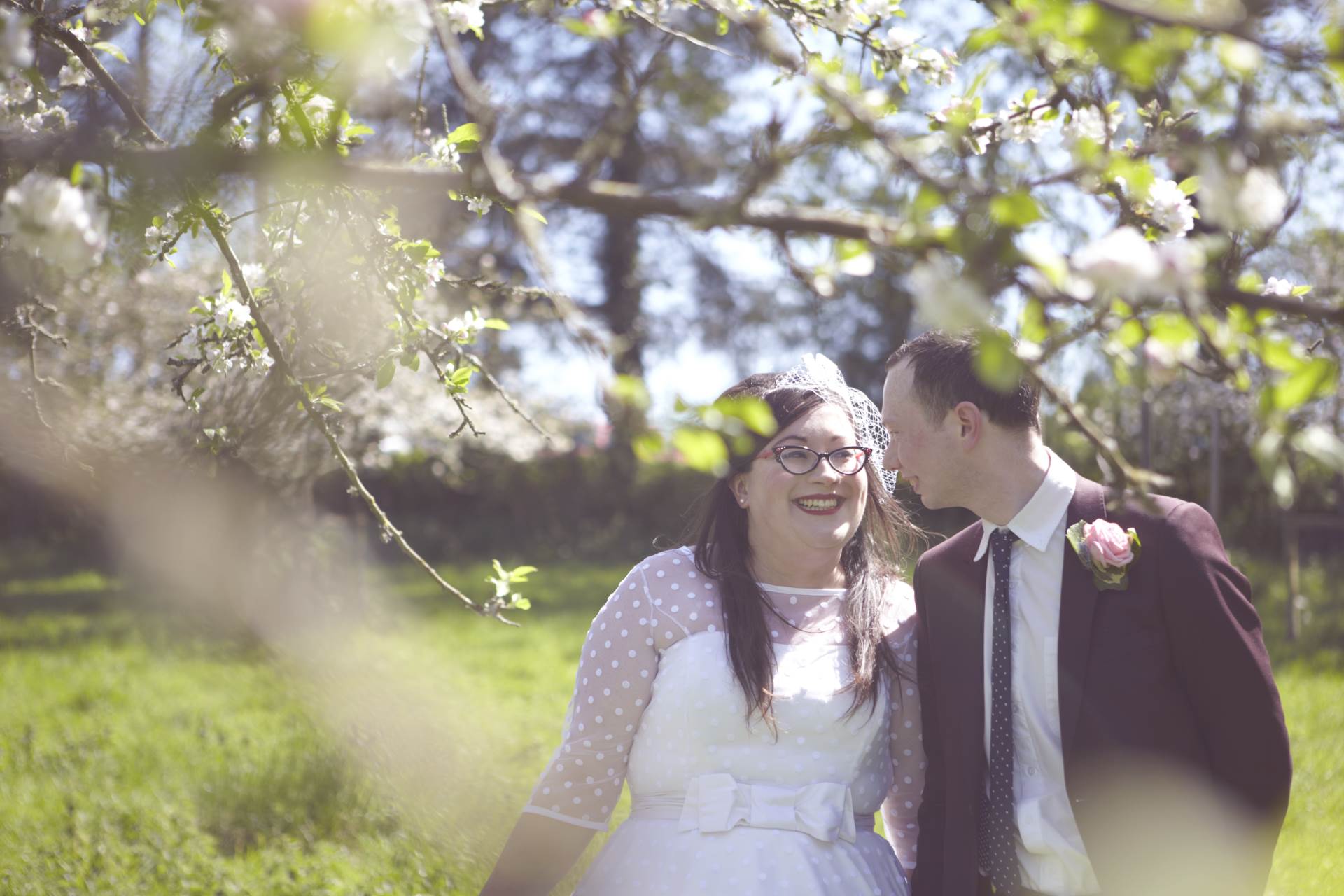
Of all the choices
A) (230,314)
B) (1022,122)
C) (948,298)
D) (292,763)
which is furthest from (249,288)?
(292,763)

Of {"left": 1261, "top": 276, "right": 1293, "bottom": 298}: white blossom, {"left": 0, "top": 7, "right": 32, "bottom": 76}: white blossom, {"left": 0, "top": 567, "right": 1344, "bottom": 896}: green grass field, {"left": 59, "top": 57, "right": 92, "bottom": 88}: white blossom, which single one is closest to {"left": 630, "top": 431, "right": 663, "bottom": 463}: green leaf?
{"left": 0, "top": 7, "right": 32, "bottom": 76}: white blossom

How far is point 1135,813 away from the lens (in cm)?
212

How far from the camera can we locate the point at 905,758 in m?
2.67

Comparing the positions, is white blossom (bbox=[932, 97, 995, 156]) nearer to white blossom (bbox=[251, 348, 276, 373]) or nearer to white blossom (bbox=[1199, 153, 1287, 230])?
white blossom (bbox=[1199, 153, 1287, 230])

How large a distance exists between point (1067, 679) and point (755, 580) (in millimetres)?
808

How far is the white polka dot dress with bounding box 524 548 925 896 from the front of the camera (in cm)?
238

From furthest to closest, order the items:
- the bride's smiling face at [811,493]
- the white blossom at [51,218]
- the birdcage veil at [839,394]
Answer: the birdcage veil at [839,394] → the bride's smiling face at [811,493] → the white blossom at [51,218]

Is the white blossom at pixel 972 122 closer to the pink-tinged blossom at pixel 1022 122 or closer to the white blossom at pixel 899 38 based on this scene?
the pink-tinged blossom at pixel 1022 122

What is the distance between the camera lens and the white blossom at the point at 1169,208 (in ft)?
4.95

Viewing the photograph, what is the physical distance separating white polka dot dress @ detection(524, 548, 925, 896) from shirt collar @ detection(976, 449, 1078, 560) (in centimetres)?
51

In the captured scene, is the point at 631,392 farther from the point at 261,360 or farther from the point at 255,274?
the point at 255,274

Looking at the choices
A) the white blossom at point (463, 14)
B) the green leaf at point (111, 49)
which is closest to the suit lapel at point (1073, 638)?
the white blossom at point (463, 14)

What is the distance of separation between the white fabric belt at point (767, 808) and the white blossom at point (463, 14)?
1.65 meters

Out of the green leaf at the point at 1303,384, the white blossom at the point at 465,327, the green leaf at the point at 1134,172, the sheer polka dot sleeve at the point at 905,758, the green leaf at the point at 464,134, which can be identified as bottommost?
the sheer polka dot sleeve at the point at 905,758
